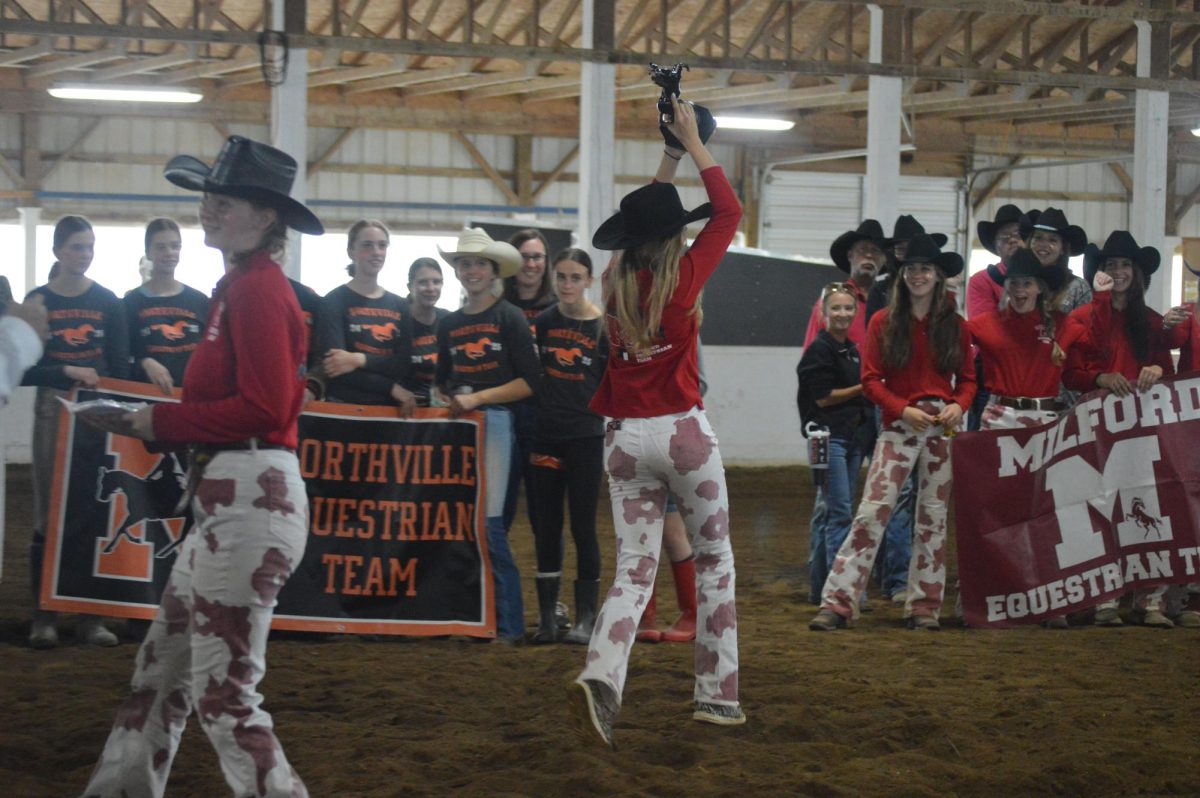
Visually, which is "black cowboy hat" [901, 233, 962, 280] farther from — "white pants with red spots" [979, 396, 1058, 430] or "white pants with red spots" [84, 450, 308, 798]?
"white pants with red spots" [84, 450, 308, 798]

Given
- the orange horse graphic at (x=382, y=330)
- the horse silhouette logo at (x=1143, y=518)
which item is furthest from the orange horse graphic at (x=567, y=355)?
the horse silhouette logo at (x=1143, y=518)

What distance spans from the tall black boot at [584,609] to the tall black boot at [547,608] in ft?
0.26

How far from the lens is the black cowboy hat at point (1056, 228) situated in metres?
7.27

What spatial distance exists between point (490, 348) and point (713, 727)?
214cm

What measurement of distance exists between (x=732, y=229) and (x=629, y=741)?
1.67 metres

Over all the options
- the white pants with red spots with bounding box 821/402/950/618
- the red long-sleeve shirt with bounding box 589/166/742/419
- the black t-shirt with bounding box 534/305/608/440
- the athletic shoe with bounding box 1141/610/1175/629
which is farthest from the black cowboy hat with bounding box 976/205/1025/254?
the red long-sleeve shirt with bounding box 589/166/742/419

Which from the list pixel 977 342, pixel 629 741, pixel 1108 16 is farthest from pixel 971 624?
pixel 1108 16

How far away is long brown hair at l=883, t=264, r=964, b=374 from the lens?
21.4 feet

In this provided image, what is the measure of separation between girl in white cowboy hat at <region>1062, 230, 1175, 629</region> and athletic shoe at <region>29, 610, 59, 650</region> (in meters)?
4.84

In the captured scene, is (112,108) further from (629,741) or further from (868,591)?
(629,741)

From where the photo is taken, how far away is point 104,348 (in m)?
6.10

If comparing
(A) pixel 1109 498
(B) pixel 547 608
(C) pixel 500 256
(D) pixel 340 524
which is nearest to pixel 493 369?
(C) pixel 500 256

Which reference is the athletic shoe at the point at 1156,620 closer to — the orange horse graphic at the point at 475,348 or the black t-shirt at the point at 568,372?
the black t-shirt at the point at 568,372

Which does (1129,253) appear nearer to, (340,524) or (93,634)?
(340,524)
